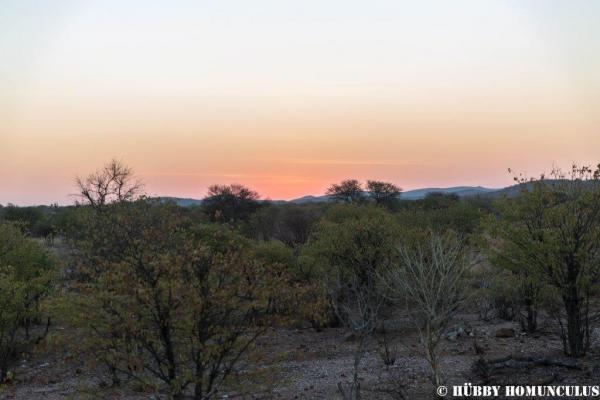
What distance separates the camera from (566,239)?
11.1 metres

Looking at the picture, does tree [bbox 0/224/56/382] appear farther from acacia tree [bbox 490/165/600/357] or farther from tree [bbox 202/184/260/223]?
tree [bbox 202/184/260/223]

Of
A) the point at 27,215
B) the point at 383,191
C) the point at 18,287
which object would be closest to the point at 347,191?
the point at 383,191

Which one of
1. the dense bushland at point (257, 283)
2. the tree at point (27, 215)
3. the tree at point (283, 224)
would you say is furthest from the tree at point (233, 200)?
the dense bushland at point (257, 283)

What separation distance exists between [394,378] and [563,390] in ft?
11.6

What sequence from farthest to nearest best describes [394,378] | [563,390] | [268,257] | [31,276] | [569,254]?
[268,257]
[31,276]
[394,378]
[569,254]
[563,390]

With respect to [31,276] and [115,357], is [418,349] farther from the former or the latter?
[31,276]

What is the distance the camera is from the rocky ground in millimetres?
10398

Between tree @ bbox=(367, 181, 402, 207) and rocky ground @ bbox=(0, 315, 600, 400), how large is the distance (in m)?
52.8

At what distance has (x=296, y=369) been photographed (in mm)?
13961

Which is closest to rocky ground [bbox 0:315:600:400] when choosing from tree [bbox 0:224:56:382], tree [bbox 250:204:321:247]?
tree [bbox 0:224:56:382]

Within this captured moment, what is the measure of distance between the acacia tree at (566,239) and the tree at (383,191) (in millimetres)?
58596

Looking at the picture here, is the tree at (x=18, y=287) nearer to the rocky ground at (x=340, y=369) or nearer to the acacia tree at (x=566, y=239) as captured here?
the rocky ground at (x=340, y=369)

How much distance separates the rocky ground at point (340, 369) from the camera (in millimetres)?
10398

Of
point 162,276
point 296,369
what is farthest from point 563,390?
point 162,276
